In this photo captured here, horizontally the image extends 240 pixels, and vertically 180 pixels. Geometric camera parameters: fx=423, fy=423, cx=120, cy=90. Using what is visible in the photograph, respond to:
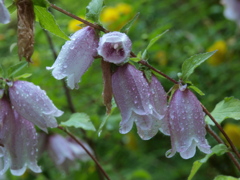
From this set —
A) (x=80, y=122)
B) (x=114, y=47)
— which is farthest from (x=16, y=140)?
(x=114, y=47)

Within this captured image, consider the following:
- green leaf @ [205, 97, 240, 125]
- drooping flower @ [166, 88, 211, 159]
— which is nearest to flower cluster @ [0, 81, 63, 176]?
drooping flower @ [166, 88, 211, 159]

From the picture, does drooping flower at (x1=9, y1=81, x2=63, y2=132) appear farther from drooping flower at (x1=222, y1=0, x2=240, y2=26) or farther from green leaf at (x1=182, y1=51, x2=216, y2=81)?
drooping flower at (x1=222, y1=0, x2=240, y2=26)

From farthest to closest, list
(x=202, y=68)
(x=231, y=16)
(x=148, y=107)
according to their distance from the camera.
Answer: (x=202, y=68) → (x=231, y=16) → (x=148, y=107)

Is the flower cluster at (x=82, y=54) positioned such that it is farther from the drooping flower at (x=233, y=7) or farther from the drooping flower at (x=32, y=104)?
the drooping flower at (x=233, y=7)

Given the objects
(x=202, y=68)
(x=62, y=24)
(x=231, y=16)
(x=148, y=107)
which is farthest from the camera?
(x=202, y=68)

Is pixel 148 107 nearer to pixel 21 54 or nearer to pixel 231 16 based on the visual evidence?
pixel 21 54

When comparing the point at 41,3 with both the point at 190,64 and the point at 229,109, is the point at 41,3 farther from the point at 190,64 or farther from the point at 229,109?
the point at 229,109

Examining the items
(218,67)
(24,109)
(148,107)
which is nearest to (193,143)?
(148,107)
